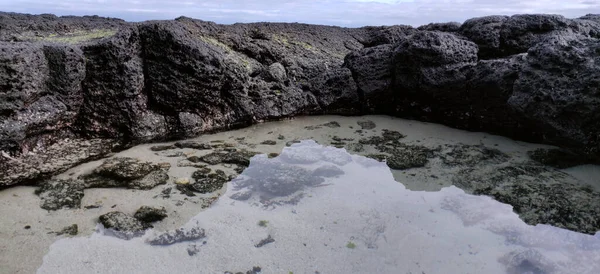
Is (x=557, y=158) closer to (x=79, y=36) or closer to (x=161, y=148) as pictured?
(x=161, y=148)

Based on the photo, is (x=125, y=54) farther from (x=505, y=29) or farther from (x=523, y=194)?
(x=505, y=29)

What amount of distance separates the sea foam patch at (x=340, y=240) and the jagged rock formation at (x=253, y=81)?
1.45 meters

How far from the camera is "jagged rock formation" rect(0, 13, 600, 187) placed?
407cm

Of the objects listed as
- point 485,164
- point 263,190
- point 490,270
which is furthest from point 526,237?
point 263,190

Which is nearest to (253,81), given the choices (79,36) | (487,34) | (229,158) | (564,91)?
(229,158)

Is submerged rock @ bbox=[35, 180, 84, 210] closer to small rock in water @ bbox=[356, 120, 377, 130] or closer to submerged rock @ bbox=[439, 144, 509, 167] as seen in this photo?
small rock in water @ bbox=[356, 120, 377, 130]

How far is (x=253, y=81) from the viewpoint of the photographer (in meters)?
5.72

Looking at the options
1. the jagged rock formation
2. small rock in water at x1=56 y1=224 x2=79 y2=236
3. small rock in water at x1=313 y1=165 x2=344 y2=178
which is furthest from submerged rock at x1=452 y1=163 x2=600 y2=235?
small rock in water at x1=56 y1=224 x2=79 y2=236

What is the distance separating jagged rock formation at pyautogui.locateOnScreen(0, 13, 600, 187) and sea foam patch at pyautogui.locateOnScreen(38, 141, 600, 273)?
145 centimetres

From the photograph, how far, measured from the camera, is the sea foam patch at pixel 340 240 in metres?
2.79

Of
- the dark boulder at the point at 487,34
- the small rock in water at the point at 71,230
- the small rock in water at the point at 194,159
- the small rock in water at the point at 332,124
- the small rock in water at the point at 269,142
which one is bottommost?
the small rock in water at the point at 71,230

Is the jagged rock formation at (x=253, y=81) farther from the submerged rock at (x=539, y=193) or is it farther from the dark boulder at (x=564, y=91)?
the submerged rock at (x=539, y=193)

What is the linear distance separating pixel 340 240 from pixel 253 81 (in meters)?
3.17

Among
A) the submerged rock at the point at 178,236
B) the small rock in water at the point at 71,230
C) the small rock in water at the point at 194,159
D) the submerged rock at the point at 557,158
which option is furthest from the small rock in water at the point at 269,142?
the submerged rock at the point at 557,158
